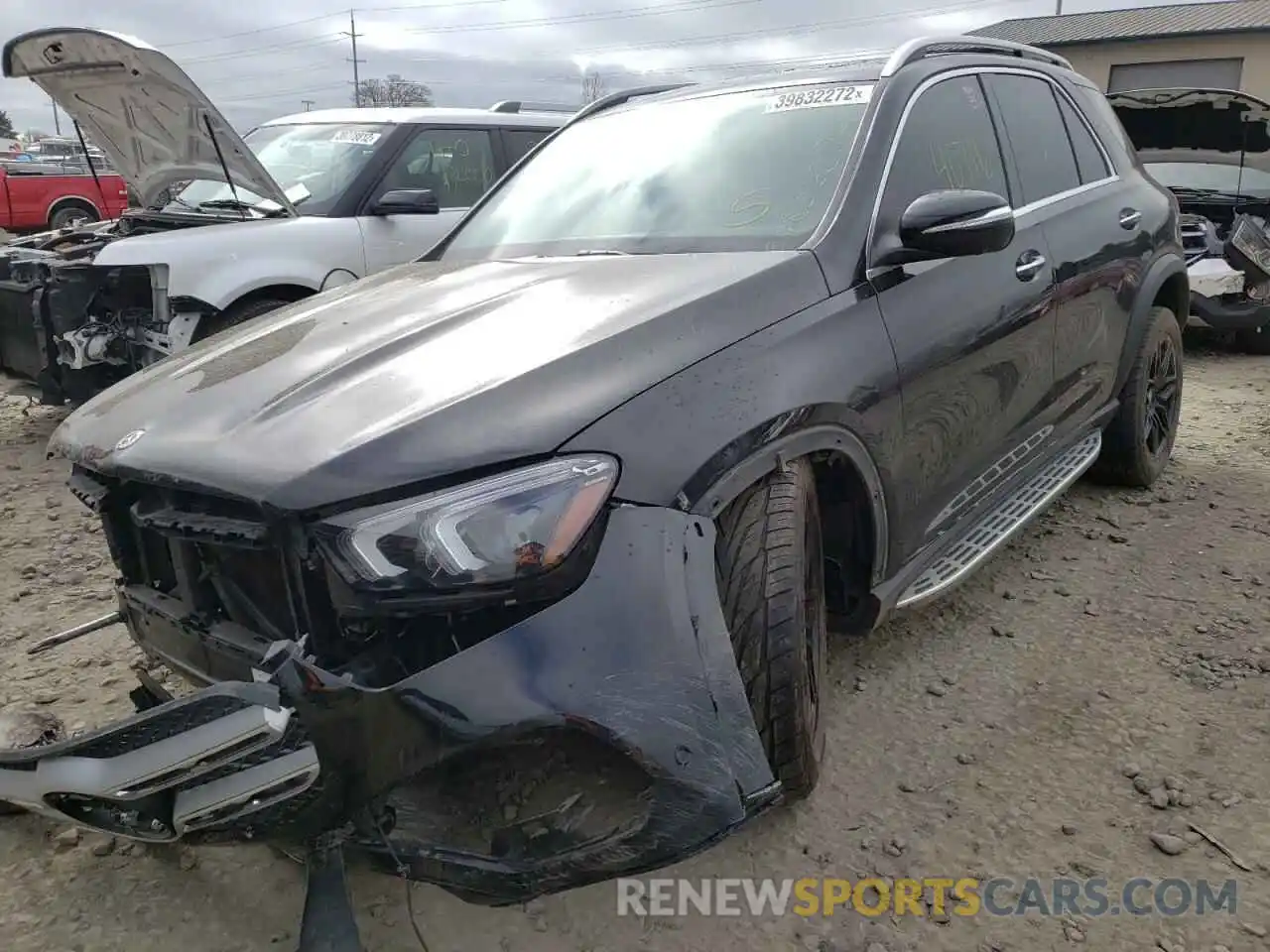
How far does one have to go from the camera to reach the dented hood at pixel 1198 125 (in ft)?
25.0

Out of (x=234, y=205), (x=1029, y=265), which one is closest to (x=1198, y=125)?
(x=1029, y=265)

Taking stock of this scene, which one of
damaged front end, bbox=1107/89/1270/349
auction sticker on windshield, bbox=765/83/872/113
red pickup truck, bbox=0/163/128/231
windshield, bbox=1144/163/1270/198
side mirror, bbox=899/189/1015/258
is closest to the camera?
side mirror, bbox=899/189/1015/258

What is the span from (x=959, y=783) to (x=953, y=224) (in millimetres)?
1365

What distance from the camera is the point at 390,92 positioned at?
196ft

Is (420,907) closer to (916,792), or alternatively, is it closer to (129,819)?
(129,819)

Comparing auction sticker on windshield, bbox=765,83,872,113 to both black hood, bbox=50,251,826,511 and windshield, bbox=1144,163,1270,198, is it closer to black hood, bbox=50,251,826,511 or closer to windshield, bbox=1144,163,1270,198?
black hood, bbox=50,251,826,511

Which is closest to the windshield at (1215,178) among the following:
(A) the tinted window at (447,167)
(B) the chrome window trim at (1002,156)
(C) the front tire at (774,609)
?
(B) the chrome window trim at (1002,156)

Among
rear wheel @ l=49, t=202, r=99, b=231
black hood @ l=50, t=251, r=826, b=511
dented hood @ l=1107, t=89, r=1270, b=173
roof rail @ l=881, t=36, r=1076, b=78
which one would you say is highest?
roof rail @ l=881, t=36, r=1076, b=78

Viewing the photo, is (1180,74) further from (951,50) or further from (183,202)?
(951,50)

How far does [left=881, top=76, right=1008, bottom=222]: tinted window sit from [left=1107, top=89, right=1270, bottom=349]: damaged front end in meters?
4.45

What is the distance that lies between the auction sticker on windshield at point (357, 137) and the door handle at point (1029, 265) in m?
3.96

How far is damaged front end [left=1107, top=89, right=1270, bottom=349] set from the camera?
24.3ft

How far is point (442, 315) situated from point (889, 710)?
162cm

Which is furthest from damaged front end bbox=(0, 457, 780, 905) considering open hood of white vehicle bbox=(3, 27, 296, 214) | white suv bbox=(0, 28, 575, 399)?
open hood of white vehicle bbox=(3, 27, 296, 214)
